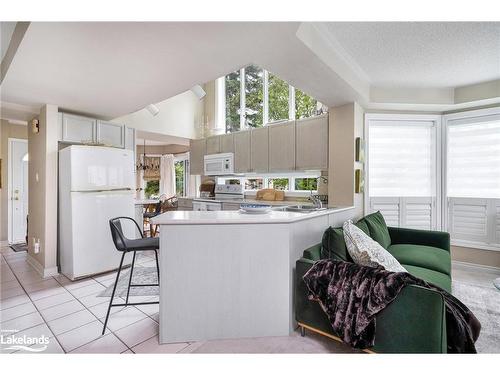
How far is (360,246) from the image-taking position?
185 centimetres

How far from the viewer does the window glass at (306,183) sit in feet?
13.3

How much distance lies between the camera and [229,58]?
2049 millimetres

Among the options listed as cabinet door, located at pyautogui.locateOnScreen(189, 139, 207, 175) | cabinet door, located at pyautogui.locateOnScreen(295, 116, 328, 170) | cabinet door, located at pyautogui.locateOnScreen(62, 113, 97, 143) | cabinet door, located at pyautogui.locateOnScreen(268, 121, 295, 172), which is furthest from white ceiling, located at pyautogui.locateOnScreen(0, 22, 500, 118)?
cabinet door, located at pyautogui.locateOnScreen(189, 139, 207, 175)

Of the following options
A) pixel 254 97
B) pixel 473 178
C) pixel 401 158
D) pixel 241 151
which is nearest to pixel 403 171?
pixel 401 158

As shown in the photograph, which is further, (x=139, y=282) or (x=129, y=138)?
(x=129, y=138)

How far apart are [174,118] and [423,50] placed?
4.55 metres

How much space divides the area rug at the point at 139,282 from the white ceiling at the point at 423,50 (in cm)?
309

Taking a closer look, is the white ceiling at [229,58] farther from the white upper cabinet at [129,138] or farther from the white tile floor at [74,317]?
the white tile floor at [74,317]

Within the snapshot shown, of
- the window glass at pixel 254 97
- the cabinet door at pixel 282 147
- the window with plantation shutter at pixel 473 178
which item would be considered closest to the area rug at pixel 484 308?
the window with plantation shutter at pixel 473 178

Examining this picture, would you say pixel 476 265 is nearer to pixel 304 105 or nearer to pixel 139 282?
pixel 304 105

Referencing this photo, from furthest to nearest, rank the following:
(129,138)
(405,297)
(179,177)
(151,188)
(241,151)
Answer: (151,188) < (179,177) < (241,151) < (129,138) < (405,297)

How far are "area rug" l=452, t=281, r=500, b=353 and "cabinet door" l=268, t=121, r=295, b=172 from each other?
240 cm
